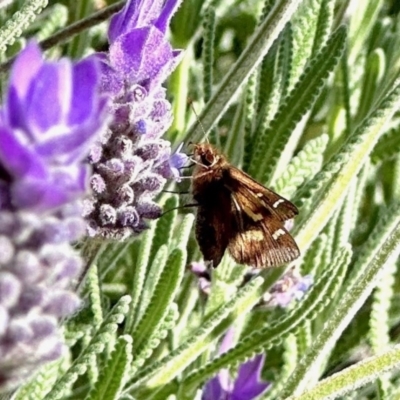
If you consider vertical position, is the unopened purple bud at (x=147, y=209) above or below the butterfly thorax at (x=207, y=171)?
below

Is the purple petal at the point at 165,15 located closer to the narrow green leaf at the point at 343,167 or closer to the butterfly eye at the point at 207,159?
the butterfly eye at the point at 207,159

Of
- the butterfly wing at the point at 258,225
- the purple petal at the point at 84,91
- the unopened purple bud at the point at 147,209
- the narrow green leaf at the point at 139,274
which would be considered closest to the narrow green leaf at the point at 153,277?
the narrow green leaf at the point at 139,274

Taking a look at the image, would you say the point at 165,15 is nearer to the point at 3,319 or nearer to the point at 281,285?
the point at 3,319

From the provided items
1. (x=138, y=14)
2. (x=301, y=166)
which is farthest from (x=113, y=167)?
(x=301, y=166)

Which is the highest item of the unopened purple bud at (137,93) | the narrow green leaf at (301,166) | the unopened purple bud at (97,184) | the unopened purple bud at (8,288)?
the unopened purple bud at (137,93)

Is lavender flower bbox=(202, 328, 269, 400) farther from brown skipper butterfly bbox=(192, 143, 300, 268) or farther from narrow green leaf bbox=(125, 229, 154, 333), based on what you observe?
brown skipper butterfly bbox=(192, 143, 300, 268)

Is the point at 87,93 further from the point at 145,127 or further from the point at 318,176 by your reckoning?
the point at 318,176
